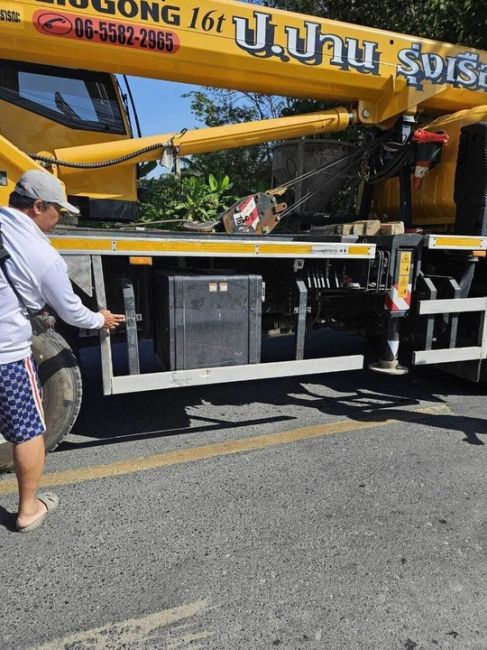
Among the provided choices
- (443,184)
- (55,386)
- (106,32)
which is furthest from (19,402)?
(443,184)

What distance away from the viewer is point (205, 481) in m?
3.19

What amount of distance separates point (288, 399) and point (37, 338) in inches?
100

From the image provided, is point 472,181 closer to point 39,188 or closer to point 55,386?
point 39,188

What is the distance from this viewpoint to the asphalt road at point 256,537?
2.04 m

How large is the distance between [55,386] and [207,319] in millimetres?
1141

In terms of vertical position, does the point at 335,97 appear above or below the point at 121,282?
above

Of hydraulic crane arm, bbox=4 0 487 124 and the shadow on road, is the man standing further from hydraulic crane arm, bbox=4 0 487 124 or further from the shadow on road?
hydraulic crane arm, bbox=4 0 487 124

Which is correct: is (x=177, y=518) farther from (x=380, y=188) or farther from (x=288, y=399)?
(x=380, y=188)

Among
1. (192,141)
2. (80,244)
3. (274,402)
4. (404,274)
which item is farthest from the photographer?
(274,402)

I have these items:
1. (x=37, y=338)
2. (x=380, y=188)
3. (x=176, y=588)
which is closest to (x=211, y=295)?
(x=37, y=338)

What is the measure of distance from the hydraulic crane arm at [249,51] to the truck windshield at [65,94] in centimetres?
A: 24

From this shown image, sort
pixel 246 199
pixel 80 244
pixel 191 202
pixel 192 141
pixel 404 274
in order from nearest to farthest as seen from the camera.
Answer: pixel 80 244 → pixel 404 274 → pixel 192 141 → pixel 246 199 → pixel 191 202

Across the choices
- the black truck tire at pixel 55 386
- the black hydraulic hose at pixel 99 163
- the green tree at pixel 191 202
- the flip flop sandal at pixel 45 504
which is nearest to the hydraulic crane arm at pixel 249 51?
the black hydraulic hose at pixel 99 163

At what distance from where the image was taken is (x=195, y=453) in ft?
11.8
